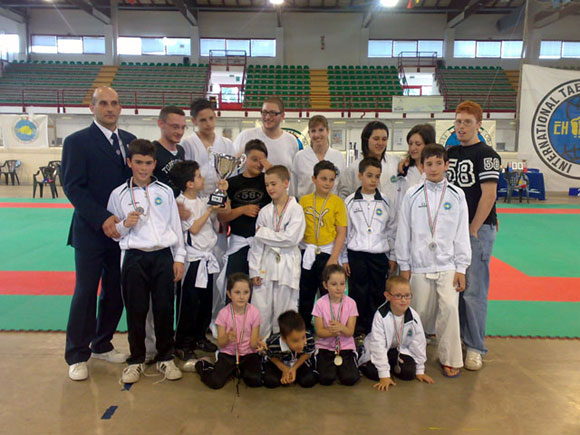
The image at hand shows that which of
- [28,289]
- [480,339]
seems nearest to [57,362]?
[28,289]

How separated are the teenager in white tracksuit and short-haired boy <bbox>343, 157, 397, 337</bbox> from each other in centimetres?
48

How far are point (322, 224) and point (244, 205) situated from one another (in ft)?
2.23

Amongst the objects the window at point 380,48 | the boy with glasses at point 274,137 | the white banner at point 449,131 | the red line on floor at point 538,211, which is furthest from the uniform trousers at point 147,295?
the window at point 380,48

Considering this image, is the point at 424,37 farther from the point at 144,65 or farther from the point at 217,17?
the point at 144,65

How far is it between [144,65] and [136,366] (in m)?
24.4

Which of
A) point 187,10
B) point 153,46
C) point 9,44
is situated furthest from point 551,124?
point 9,44

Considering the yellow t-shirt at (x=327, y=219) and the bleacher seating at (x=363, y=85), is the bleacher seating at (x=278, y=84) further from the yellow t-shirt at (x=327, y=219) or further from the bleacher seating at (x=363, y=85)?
the yellow t-shirt at (x=327, y=219)

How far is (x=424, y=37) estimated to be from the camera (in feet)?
80.3

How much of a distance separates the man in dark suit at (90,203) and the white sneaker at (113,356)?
0.21 m


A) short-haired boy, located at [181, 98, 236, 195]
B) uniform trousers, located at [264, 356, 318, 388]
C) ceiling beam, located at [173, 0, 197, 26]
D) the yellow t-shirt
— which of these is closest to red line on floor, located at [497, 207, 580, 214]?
the yellow t-shirt

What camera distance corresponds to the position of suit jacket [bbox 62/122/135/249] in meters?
2.91

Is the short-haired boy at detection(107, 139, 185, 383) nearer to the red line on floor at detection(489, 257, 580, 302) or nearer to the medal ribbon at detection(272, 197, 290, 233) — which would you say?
the medal ribbon at detection(272, 197, 290, 233)

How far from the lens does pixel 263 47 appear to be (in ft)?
81.6

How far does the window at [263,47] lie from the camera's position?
81.1 ft
